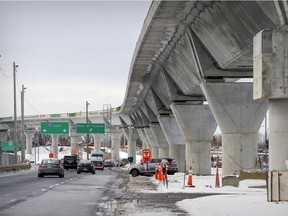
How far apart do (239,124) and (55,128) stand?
7204cm

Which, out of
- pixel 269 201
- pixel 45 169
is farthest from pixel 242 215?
pixel 45 169

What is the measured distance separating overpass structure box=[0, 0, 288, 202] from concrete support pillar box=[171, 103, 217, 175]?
72 millimetres

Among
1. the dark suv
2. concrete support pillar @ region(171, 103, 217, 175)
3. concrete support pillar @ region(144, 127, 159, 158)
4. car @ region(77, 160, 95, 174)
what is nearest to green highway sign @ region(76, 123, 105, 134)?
concrete support pillar @ region(144, 127, 159, 158)

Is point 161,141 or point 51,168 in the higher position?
point 161,141

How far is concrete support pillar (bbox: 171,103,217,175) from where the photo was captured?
47094mm

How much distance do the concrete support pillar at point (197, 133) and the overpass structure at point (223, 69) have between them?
72 mm

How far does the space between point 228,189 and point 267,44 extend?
10493mm

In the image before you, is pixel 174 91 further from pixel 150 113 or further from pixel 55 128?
pixel 55 128

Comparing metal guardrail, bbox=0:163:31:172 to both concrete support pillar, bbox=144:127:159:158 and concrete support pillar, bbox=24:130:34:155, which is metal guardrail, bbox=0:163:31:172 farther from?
concrete support pillar, bbox=24:130:34:155

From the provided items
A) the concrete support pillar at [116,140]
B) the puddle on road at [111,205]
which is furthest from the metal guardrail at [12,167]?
the concrete support pillar at [116,140]

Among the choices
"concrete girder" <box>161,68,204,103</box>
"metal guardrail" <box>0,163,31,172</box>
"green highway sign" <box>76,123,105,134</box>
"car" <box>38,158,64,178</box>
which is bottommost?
"metal guardrail" <box>0,163,31,172</box>

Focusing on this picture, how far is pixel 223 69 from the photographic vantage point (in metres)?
35.8

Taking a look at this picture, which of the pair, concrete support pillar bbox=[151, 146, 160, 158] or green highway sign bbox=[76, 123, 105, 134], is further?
green highway sign bbox=[76, 123, 105, 134]

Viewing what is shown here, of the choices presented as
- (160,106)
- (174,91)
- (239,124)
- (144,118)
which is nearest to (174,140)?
(160,106)
